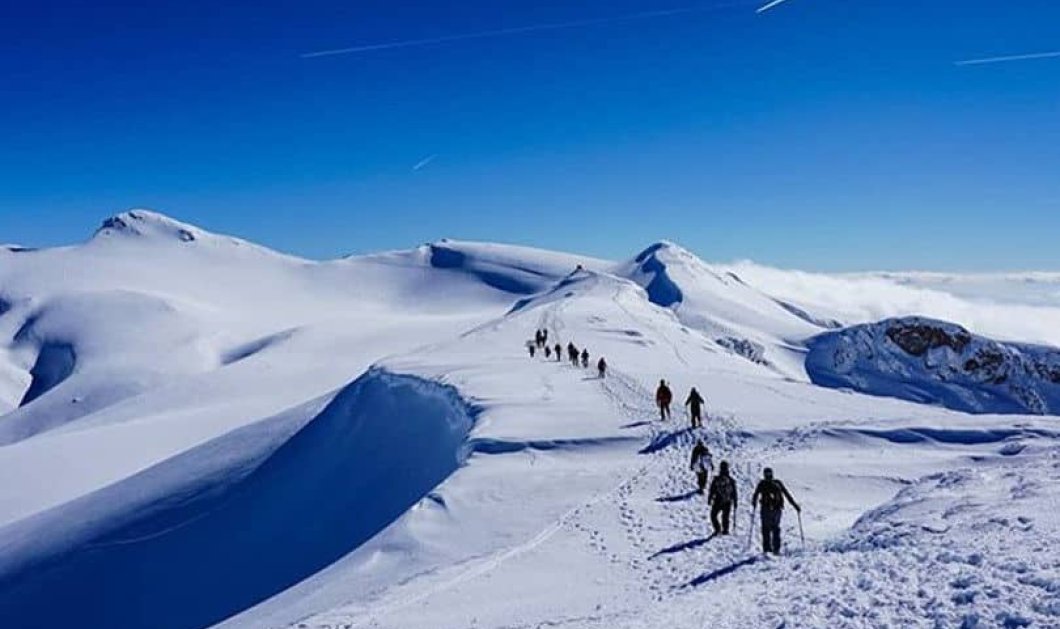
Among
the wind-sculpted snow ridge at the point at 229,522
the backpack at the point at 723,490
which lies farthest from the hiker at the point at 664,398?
the backpack at the point at 723,490

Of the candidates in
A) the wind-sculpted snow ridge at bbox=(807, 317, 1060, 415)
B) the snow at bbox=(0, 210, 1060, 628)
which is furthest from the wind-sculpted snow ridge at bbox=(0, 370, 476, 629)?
the wind-sculpted snow ridge at bbox=(807, 317, 1060, 415)

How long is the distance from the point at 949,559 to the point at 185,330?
141175 mm

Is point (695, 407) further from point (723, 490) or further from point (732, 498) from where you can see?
point (723, 490)

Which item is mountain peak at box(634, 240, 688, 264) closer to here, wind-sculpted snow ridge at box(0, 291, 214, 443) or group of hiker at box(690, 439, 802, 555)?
wind-sculpted snow ridge at box(0, 291, 214, 443)

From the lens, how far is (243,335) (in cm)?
13650

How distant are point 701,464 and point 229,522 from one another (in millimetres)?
17381

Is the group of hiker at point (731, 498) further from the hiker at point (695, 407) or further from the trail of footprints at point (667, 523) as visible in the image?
the hiker at point (695, 407)

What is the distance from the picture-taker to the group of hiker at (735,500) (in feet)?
49.5

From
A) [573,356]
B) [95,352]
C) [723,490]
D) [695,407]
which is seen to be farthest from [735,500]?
[95,352]

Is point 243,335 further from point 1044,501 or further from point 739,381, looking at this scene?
point 1044,501

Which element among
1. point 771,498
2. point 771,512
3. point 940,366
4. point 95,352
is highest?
point 95,352

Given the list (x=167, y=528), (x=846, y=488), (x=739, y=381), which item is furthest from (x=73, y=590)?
(x=739, y=381)

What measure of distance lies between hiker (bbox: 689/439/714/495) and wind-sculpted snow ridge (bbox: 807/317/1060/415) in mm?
123839

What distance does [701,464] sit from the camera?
67.2 feet
